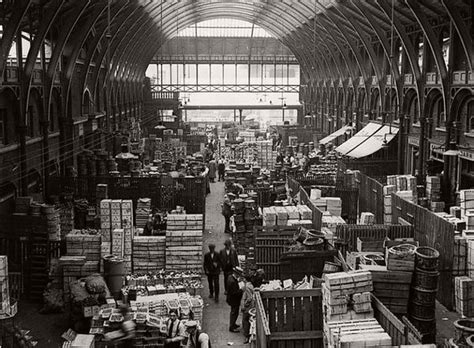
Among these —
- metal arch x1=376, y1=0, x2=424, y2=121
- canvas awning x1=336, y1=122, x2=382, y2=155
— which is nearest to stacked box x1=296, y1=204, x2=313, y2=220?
metal arch x1=376, y1=0, x2=424, y2=121

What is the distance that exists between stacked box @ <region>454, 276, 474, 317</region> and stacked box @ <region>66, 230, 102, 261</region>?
888cm

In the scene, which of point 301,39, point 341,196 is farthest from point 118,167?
point 301,39

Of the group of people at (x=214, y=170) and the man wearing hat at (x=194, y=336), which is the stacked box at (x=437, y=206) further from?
the group of people at (x=214, y=170)

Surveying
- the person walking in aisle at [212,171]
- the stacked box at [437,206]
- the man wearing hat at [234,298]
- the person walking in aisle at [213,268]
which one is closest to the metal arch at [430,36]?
the stacked box at [437,206]

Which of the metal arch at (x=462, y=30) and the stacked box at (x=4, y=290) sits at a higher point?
the metal arch at (x=462, y=30)

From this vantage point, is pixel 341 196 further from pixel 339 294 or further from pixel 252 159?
pixel 252 159

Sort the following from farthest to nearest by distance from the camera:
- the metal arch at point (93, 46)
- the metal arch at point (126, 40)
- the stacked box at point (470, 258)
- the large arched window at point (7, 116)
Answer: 1. the metal arch at point (126, 40)
2. the metal arch at point (93, 46)
3. the large arched window at point (7, 116)
4. the stacked box at point (470, 258)

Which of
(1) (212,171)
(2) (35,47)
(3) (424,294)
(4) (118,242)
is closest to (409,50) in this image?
(1) (212,171)

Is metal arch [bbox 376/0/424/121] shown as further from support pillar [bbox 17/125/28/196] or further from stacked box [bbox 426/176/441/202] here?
support pillar [bbox 17/125/28/196]

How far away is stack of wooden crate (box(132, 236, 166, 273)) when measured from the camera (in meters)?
16.3

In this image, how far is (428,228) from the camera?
16078mm

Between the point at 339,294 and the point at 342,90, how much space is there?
33.7 m

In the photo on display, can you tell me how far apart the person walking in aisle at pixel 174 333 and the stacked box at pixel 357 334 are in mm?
2703

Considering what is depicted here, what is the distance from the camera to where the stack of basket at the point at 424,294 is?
11.8 m
